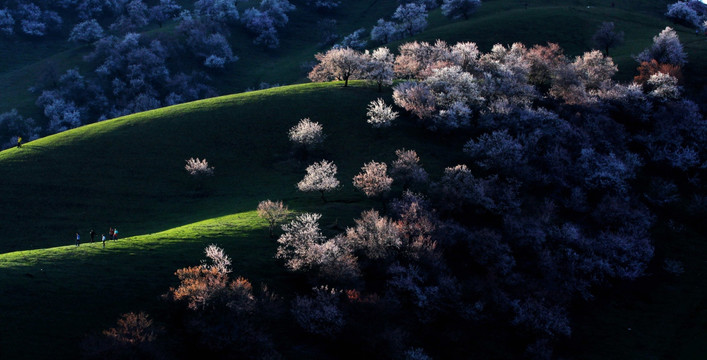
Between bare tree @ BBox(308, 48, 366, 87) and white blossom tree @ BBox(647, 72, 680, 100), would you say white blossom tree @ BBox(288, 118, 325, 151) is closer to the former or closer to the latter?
bare tree @ BBox(308, 48, 366, 87)

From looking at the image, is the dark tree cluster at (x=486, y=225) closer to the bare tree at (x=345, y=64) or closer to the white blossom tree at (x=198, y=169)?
the bare tree at (x=345, y=64)

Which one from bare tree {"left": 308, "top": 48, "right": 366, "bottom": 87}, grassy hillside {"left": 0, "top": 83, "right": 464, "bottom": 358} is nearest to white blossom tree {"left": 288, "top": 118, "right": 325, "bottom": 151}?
grassy hillside {"left": 0, "top": 83, "right": 464, "bottom": 358}

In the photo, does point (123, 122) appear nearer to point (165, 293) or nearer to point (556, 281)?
point (165, 293)

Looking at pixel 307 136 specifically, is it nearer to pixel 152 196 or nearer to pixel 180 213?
pixel 180 213

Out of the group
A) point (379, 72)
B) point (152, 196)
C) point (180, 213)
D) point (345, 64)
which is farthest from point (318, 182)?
point (345, 64)

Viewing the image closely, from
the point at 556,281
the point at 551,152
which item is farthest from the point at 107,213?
the point at 551,152
